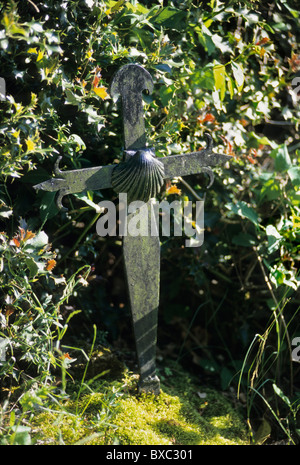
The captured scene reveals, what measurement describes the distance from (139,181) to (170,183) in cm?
38

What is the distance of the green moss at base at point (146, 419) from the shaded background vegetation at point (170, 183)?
14 centimetres

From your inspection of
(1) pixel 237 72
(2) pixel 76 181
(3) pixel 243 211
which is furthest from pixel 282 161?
(2) pixel 76 181

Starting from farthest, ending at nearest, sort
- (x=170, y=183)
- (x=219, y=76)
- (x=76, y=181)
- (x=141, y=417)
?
1. (x=170, y=183)
2. (x=219, y=76)
3. (x=141, y=417)
4. (x=76, y=181)

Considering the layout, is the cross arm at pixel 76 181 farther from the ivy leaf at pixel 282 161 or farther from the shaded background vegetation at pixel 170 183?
the ivy leaf at pixel 282 161

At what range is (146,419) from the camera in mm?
1813

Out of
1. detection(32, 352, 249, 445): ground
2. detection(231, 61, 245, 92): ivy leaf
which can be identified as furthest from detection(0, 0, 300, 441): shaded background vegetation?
detection(32, 352, 249, 445): ground

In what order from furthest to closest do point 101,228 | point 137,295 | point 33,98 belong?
point 101,228 < point 137,295 < point 33,98

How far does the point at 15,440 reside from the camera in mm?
1467

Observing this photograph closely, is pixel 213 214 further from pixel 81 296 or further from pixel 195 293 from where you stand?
pixel 81 296

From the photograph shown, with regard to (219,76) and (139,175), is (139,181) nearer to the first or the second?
(139,175)

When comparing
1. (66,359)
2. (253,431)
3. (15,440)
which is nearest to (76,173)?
(66,359)

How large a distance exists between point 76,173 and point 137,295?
0.46 m

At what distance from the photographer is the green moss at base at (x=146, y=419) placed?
5.42 feet

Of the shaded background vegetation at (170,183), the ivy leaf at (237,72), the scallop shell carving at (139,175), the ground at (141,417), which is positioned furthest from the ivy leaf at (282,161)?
the ground at (141,417)
